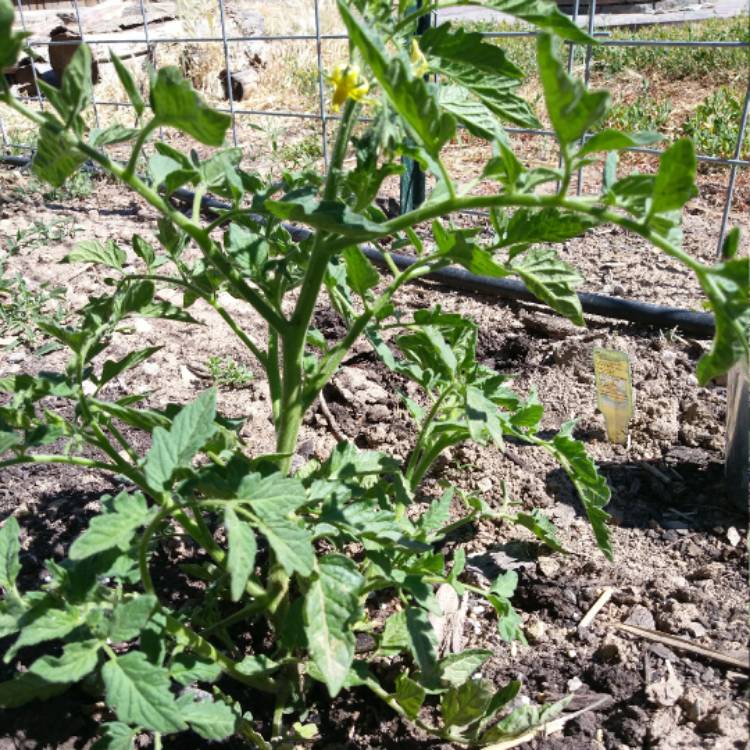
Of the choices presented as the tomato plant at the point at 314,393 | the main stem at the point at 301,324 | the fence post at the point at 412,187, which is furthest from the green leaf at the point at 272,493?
the fence post at the point at 412,187

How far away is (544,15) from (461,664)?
0.92 meters

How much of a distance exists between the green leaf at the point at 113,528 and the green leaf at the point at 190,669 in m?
0.22

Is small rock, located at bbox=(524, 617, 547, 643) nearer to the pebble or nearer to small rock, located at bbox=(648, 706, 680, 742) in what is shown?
the pebble

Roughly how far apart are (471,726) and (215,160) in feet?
3.05

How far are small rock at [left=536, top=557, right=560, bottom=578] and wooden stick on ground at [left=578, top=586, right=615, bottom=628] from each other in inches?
3.9

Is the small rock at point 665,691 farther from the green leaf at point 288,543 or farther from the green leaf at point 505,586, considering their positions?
the green leaf at point 288,543

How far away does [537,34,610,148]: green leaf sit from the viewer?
750 mm

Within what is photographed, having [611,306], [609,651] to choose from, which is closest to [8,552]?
[609,651]

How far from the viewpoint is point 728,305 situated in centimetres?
81

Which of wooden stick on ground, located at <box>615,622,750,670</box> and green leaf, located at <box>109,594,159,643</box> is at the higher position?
green leaf, located at <box>109,594,159,643</box>

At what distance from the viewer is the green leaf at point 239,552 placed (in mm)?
844

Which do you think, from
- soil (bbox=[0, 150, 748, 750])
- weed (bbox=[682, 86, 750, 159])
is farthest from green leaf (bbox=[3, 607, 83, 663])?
weed (bbox=[682, 86, 750, 159])

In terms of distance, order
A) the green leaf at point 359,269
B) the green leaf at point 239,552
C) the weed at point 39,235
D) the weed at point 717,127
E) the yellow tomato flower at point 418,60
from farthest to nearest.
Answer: the weed at point 717,127
the weed at point 39,235
the green leaf at point 359,269
the yellow tomato flower at point 418,60
the green leaf at point 239,552

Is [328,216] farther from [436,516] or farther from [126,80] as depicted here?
[436,516]
